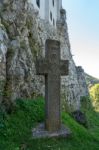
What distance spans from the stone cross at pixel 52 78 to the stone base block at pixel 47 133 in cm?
17

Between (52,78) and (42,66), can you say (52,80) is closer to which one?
(52,78)

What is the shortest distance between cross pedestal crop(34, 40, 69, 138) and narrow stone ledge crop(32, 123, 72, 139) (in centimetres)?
12

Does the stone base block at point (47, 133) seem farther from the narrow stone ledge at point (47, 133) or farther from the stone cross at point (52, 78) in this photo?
the stone cross at point (52, 78)

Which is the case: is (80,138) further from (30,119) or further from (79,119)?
(79,119)

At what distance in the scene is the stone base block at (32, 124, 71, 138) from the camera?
43.9 ft

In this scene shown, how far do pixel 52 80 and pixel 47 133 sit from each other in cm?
203

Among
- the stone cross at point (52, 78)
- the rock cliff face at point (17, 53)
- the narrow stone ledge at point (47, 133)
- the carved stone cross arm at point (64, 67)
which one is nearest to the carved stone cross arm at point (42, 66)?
Answer: the stone cross at point (52, 78)

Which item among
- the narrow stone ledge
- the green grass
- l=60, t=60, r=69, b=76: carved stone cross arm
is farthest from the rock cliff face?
l=60, t=60, r=69, b=76: carved stone cross arm

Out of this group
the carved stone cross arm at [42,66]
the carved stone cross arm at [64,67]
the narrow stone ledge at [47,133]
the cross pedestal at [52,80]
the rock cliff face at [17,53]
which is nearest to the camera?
the narrow stone ledge at [47,133]

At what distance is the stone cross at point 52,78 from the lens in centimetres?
1392

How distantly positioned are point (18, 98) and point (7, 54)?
2.04 m

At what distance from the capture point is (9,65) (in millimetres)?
16047

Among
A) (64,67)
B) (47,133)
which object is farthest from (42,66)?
(47,133)

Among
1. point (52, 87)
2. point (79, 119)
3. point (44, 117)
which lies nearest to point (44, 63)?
point (52, 87)
